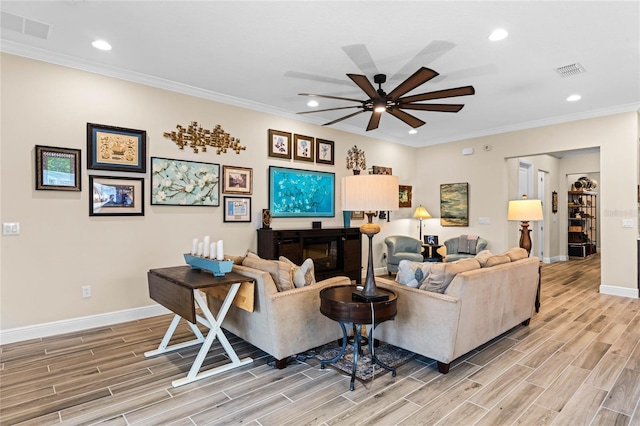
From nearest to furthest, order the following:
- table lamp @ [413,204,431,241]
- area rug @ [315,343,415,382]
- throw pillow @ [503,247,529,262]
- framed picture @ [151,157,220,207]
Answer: area rug @ [315,343,415,382]
throw pillow @ [503,247,529,262]
framed picture @ [151,157,220,207]
table lamp @ [413,204,431,241]

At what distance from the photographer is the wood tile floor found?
2.15m

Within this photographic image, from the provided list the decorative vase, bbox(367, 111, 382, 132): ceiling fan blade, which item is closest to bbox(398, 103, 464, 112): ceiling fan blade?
bbox(367, 111, 382, 132): ceiling fan blade

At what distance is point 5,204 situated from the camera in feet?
10.8

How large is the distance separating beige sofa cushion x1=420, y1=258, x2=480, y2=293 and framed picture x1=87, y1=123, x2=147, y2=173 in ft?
10.9

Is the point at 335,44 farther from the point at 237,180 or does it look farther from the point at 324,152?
the point at 324,152

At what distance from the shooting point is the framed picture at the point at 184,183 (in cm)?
416

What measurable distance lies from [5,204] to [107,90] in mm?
1510

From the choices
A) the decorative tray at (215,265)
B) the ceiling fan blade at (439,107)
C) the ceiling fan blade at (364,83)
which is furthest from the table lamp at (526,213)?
the decorative tray at (215,265)

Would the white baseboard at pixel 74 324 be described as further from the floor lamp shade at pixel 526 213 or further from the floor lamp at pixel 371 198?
the floor lamp shade at pixel 526 213

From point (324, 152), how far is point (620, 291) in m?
4.91

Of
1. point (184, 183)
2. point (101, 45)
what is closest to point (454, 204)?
point (184, 183)

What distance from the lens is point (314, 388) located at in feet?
8.14

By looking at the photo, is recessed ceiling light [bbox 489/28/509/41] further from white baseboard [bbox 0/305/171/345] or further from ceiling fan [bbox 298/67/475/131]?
white baseboard [bbox 0/305/171/345]

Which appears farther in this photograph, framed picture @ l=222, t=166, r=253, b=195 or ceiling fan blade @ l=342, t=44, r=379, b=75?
framed picture @ l=222, t=166, r=253, b=195
